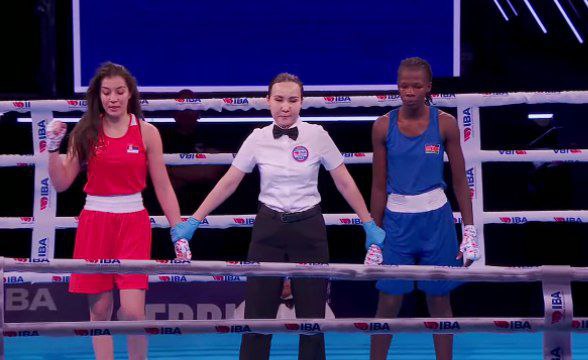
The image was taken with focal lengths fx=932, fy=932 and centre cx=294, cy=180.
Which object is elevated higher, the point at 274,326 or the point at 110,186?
the point at 110,186

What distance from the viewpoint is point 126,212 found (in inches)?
140

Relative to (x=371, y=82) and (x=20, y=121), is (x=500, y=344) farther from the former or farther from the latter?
(x=20, y=121)

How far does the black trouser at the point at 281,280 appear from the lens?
346cm

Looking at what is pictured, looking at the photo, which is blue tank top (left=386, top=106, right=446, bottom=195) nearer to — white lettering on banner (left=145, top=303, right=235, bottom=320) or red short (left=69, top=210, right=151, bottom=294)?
red short (left=69, top=210, right=151, bottom=294)

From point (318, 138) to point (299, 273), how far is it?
1.11 metres

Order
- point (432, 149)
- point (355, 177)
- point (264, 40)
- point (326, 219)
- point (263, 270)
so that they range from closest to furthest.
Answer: point (263, 270), point (432, 149), point (326, 219), point (355, 177), point (264, 40)

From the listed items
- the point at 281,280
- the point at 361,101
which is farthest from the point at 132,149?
the point at 361,101

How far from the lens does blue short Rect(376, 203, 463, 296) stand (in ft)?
12.0

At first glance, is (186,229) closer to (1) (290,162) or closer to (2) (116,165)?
(2) (116,165)

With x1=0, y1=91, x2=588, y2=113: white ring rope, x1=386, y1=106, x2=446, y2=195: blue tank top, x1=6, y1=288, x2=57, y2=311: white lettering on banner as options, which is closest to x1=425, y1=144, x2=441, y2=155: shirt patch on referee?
x1=386, y1=106, x2=446, y2=195: blue tank top

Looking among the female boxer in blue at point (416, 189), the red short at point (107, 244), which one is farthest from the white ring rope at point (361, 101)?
the red short at point (107, 244)

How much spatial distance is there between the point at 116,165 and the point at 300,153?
27.7 inches

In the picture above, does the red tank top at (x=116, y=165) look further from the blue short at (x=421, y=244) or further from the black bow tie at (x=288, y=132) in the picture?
the blue short at (x=421, y=244)

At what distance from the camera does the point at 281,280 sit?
3541 mm
